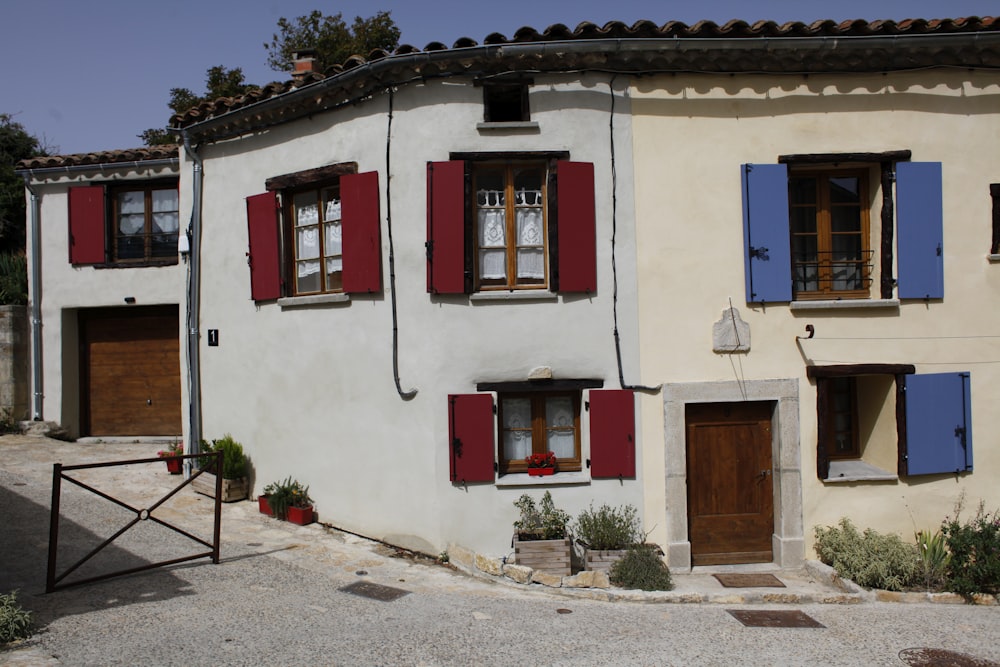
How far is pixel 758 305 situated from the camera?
828cm

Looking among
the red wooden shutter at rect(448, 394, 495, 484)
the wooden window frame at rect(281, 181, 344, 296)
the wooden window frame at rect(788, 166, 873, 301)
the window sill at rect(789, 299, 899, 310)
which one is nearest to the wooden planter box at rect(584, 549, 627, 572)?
the red wooden shutter at rect(448, 394, 495, 484)

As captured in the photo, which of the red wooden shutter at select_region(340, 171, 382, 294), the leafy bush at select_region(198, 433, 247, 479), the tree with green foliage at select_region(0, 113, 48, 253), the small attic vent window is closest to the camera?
the small attic vent window

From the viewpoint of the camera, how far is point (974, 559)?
7656mm

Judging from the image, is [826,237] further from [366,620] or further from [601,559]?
[366,620]

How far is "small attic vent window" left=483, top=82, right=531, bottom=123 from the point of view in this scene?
26.9 ft

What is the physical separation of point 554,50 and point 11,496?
8.55m

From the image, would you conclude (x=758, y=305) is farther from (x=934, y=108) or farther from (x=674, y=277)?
(x=934, y=108)

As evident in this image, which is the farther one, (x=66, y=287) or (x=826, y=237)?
(x=66, y=287)

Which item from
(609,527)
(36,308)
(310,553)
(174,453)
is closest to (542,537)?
(609,527)

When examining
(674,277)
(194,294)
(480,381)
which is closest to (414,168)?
(480,381)

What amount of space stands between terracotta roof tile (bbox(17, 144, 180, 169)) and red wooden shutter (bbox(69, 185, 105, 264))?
454mm

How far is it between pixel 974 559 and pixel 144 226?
13268 millimetres

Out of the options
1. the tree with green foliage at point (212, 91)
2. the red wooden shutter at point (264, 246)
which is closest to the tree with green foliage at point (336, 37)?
the tree with green foliage at point (212, 91)

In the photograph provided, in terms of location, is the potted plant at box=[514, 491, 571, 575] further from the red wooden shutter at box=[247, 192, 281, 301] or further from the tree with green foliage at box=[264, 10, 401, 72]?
the tree with green foliage at box=[264, 10, 401, 72]
